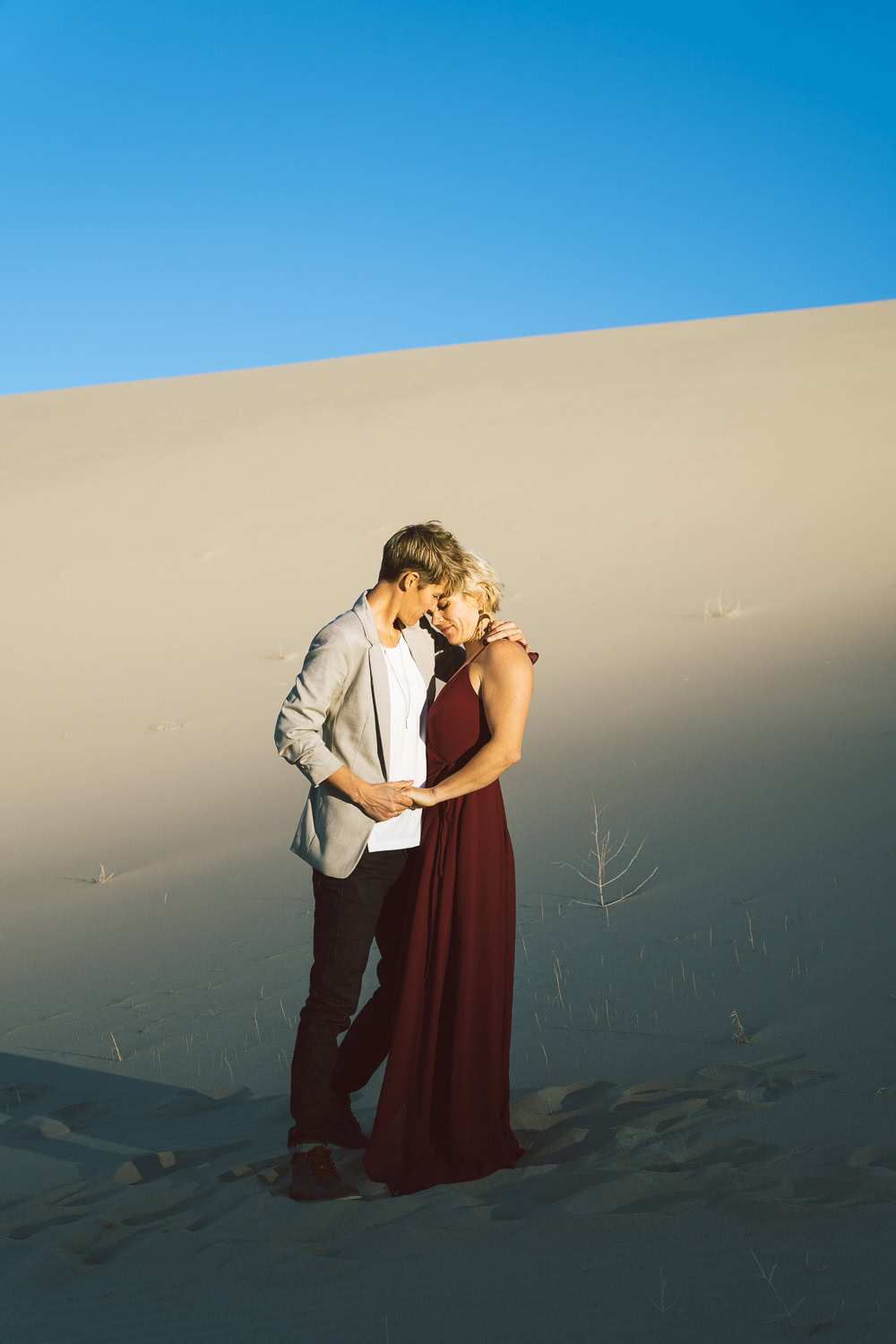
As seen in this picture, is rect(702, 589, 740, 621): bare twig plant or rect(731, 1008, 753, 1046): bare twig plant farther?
rect(702, 589, 740, 621): bare twig plant

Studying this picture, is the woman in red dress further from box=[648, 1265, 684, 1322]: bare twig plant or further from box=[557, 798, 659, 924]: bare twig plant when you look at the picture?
box=[557, 798, 659, 924]: bare twig plant

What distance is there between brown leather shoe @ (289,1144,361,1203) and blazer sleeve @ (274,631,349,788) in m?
1.05

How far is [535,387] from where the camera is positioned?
25000mm

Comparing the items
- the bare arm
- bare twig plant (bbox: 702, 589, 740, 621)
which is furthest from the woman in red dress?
bare twig plant (bbox: 702, 589, 740, 621)

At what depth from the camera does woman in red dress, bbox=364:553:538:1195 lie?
10.1ft

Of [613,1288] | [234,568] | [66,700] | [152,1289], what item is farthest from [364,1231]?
[234,568]

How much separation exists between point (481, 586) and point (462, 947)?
3.44 feet

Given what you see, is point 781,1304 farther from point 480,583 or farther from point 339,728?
point 480,583

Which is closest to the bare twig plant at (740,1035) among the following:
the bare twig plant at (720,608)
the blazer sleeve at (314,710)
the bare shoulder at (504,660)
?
the bare shoulder at (504,660)

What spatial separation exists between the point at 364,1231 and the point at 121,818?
6.71 m

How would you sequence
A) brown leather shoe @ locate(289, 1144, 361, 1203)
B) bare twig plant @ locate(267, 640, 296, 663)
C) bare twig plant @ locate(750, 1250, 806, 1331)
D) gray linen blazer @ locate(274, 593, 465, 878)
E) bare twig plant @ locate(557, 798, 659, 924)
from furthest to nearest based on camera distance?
bare twig plant @ locate(267, 640, 296, 663), bare twig plant @ locate(557, 798, 659, 924), gray linen blazer @ locate(274, 593, 465, 878), brown leather shoe @ locate(289, 1144, 361, 1203), bare twig plant @ locate(750, 1250, 806, 1331)

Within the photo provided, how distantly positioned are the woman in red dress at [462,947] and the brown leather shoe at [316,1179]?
99 millimetres

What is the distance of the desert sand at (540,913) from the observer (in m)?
2.46

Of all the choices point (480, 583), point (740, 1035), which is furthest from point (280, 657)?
point (480, 583)
